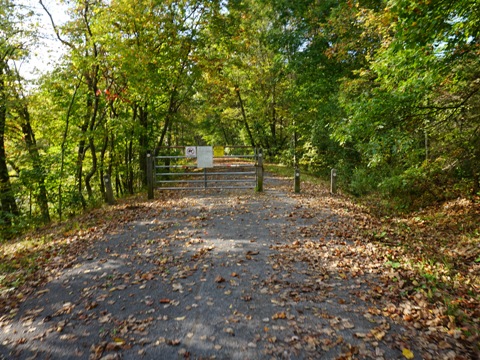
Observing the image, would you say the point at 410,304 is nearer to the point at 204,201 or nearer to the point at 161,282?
the point at 161,282

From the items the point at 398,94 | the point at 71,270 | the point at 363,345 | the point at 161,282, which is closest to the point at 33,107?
the point at 71,270

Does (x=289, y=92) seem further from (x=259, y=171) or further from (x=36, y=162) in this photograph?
(x=36, y=162)

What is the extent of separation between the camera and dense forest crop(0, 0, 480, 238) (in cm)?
738

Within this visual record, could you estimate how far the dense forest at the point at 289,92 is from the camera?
738 cm

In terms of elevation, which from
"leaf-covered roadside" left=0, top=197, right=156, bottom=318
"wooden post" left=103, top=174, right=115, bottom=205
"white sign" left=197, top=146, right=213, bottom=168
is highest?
"white sign" left=197, top=146, right=213, bottom=168

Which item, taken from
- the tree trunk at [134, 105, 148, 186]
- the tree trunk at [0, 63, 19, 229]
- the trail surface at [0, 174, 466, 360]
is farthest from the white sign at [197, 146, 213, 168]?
the tree trunk at [0, 63, 19, 229]

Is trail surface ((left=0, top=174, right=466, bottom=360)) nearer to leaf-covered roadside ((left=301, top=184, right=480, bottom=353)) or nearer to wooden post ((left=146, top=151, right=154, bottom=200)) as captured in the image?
leaf-covered roadside ((left=301, top=184, right=480, bottom=353))

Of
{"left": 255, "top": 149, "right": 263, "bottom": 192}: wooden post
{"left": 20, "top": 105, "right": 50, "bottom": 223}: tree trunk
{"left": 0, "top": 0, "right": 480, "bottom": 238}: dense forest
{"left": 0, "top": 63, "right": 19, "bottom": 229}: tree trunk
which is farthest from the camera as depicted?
{"left": 20, "top": 105, "right": 50, "bottom": 223}: tree trunk

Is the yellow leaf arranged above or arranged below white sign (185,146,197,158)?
below

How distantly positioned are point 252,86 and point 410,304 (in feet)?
71.4

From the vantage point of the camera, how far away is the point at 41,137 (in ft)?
51.4

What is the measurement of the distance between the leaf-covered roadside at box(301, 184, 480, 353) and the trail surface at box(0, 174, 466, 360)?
0.11m

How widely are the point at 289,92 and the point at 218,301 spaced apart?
1647 cm

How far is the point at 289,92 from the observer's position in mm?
18875
